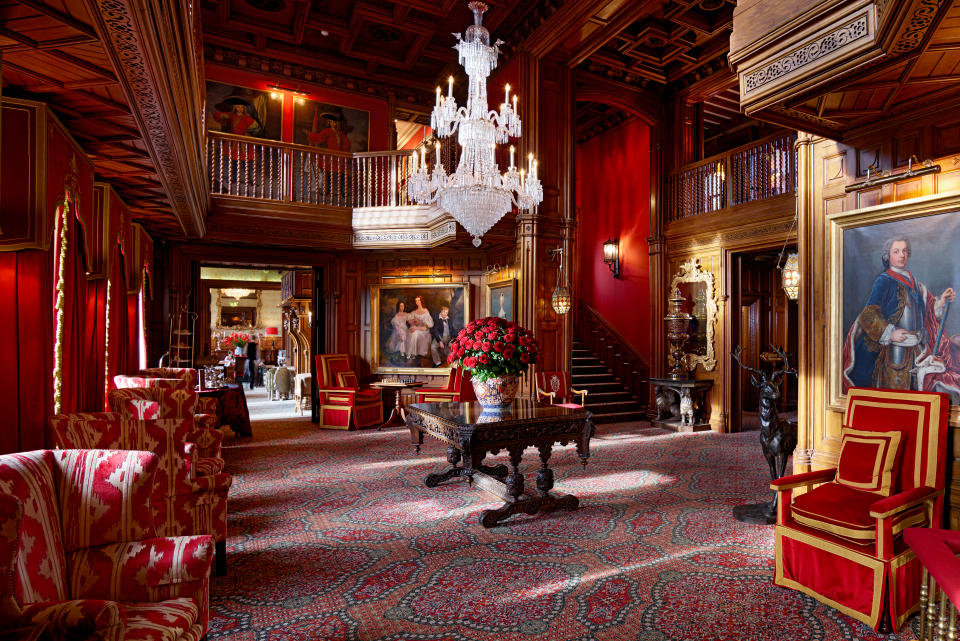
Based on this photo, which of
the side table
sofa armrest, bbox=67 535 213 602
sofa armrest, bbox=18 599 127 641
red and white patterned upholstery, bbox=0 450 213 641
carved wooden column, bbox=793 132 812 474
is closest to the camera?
sofa armrest, bbox=18 599 127 641

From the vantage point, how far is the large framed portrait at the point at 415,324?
9.62 m

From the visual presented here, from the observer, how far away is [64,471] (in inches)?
81.9

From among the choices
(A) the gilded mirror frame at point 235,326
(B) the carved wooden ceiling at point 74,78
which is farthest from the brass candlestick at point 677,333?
(A) the gilded mirror frame at point 235,326

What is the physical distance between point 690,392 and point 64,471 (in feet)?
27.2

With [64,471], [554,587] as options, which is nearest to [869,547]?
[554,587]

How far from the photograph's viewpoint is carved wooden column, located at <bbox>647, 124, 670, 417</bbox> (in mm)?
9531

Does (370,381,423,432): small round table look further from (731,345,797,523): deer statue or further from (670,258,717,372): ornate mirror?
(731,345,797,523): deer statue

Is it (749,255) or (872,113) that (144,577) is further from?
(749,255)

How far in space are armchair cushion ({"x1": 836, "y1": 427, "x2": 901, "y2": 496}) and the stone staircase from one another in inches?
229

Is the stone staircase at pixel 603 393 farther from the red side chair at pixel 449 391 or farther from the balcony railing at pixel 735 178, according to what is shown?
the balcony railing at pixel 735 178

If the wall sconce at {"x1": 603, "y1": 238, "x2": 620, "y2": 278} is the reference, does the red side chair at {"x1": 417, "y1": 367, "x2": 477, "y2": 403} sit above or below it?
below

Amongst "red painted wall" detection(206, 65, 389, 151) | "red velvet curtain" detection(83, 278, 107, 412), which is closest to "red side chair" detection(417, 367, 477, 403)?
"red velvet curtain" detection(83, 278, 107, 412)

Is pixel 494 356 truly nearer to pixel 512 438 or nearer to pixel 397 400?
pixel 512 438

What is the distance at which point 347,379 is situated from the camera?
9164mm
